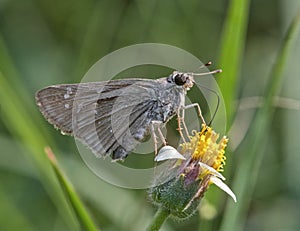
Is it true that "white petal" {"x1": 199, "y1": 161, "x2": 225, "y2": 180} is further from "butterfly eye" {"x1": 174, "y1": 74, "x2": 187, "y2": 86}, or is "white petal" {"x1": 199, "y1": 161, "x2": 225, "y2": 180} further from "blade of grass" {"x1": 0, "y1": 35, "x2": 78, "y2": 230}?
"blade of grass" {"x1": 0, "y1": 35, "x2": 78, "y2": 230}

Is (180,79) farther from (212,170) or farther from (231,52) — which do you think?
(212,170)

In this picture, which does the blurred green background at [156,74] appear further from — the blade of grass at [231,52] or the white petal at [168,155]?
the white petal at [168,155]

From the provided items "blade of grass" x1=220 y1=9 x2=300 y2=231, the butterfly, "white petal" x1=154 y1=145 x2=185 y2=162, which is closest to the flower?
"white petal" x1=154 y1=145 x2=185 y2=162

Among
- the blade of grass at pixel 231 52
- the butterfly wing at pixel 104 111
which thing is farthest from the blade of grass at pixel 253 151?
the butterfly wing at pixel 104 111

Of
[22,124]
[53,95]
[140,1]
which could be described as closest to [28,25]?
[140,1]

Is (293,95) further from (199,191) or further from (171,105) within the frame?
(199,191)

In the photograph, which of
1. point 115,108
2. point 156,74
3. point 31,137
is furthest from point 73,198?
point 156,74
